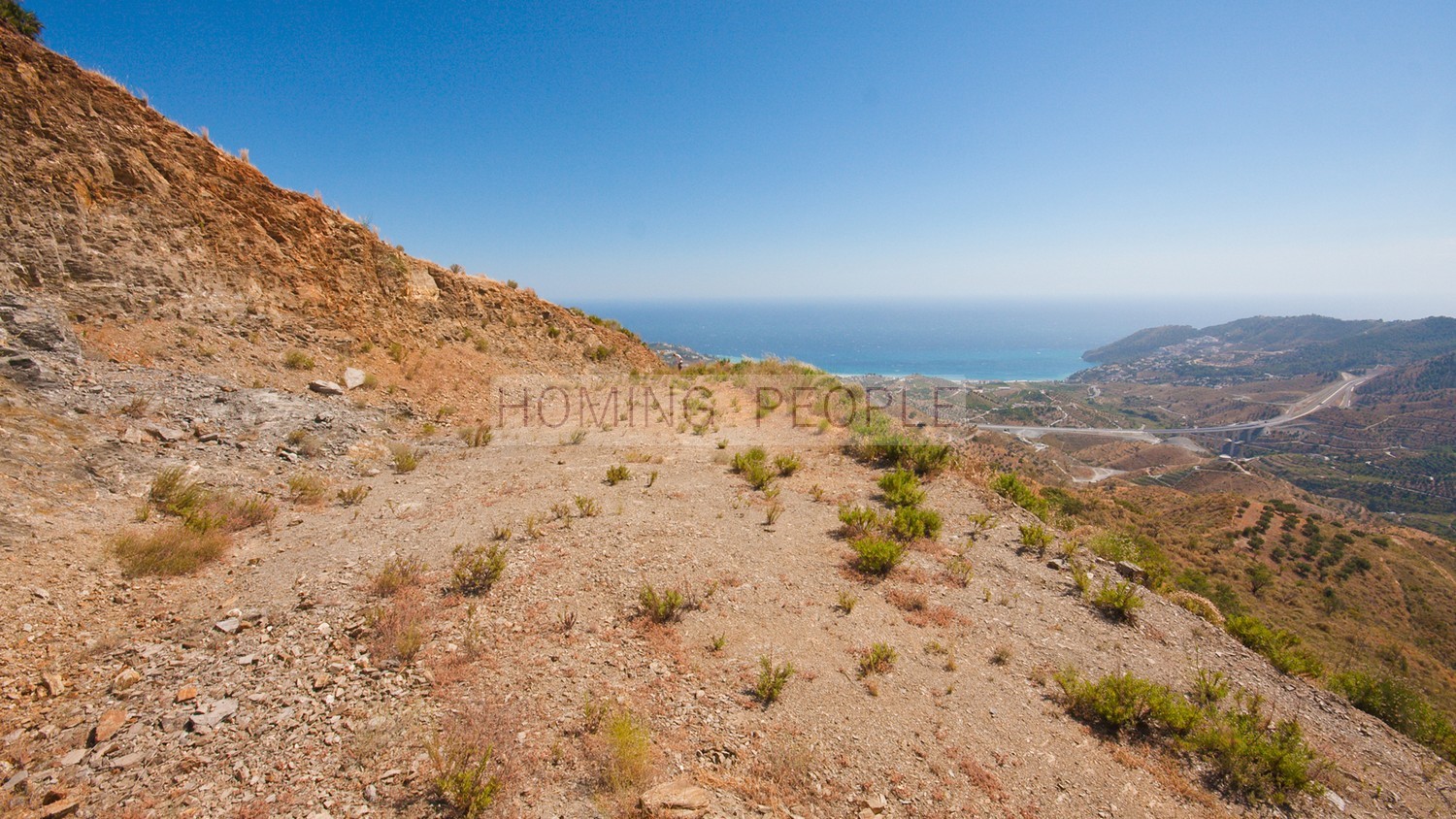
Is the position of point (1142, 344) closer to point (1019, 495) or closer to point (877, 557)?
point (1019, 495)

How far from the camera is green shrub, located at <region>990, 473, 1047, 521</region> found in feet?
28.0

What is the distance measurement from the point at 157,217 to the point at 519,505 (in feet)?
32.1

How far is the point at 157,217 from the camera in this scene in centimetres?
955

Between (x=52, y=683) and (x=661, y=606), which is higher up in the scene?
(x=52, y=683)

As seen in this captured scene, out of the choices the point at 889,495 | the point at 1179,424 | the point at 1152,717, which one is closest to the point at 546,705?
the point at 1152,717

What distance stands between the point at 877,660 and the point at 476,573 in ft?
13.9

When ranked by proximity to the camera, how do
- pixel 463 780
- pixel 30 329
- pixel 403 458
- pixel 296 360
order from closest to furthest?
1. pixel 463 780
2. pixel 30 329
3. pixel 403 458
4. pixel 296 360

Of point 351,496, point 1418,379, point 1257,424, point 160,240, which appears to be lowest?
point 1257,424

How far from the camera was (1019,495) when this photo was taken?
883cm

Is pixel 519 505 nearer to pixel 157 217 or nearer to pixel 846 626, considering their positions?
pixel 846 626

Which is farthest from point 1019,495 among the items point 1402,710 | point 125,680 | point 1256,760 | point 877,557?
point 125,680

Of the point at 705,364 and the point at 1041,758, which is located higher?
the point at 705,364

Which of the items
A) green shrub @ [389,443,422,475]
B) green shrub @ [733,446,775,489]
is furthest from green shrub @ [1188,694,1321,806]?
green shrub @ [389,443,422,475]

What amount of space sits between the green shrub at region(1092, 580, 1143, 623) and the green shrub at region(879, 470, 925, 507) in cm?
279
